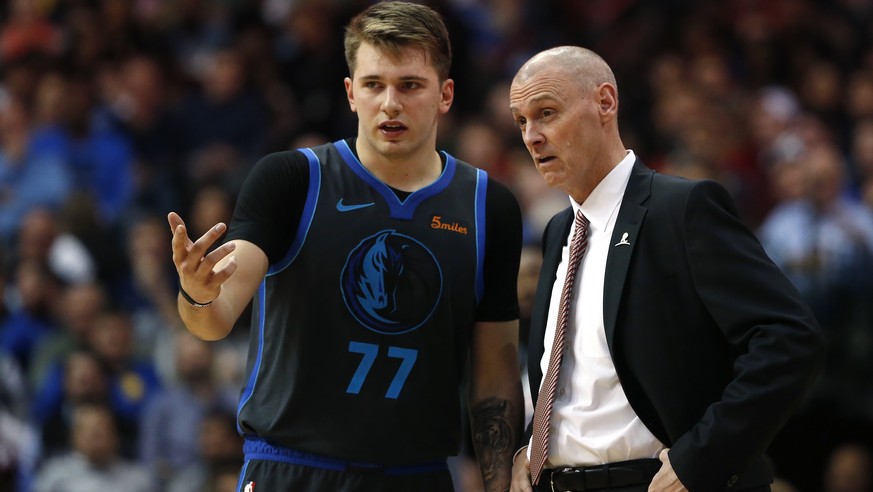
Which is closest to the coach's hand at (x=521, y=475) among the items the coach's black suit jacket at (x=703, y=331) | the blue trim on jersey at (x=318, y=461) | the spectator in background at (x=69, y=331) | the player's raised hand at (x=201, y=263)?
the blue trim on jersey at (x=318, y=461)

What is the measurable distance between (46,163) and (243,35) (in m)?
2.52

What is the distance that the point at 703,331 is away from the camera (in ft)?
14.4

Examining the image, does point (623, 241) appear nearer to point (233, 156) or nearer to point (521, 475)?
point (521, 475)

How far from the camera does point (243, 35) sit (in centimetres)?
1358

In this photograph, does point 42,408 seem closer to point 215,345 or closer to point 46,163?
point 215,345

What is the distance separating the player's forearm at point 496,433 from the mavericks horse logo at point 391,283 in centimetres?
53

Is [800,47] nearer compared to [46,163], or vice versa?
[800,47]

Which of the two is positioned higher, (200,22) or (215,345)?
(200,22)

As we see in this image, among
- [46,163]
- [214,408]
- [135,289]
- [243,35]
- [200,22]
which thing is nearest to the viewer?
[214,408]

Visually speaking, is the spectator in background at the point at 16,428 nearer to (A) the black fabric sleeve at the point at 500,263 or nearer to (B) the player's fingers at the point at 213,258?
(A) the black fabric sleeve at the point at 500,263

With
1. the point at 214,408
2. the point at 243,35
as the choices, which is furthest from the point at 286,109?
the point at 214,408

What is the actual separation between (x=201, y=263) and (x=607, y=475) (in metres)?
1.61

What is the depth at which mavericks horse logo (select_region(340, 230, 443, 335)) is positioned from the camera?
16.6 feet

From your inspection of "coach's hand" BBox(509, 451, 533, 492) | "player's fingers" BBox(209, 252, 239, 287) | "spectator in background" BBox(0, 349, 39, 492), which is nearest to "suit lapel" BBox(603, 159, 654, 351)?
"coach's hand" BBox(509, 451, 533, 492)
